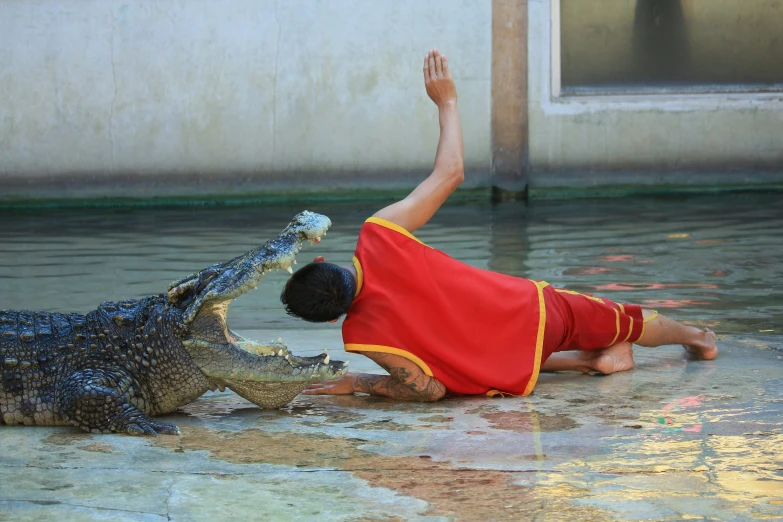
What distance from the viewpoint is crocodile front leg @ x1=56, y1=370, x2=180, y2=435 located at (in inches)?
140

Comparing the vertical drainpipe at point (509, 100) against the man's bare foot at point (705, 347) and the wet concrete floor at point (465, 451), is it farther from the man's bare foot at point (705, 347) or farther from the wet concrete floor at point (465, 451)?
the man's bare foot at point (705, 347)

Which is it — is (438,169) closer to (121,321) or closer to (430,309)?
(430,309)

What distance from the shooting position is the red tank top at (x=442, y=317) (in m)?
3.88

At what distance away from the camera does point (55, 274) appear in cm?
753

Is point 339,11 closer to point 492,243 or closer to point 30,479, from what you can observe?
point 492,243

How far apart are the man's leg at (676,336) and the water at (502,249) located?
3.60ft

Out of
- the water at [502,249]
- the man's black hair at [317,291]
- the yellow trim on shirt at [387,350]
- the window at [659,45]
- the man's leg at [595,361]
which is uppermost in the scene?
the window at [659,45]

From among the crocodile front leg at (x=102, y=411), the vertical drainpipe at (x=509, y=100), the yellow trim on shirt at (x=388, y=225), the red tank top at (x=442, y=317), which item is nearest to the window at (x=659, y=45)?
the vertical drainpipe at (x=509, y=100)

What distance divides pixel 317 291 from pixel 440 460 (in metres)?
0.88

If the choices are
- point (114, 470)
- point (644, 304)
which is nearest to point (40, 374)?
point (114, 470)

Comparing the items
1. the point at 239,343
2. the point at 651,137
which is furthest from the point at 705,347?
the point at 651,137

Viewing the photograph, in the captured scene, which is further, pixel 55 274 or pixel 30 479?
pixel 55 274

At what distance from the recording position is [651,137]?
11.8 metres

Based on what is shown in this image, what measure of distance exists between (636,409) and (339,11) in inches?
340
